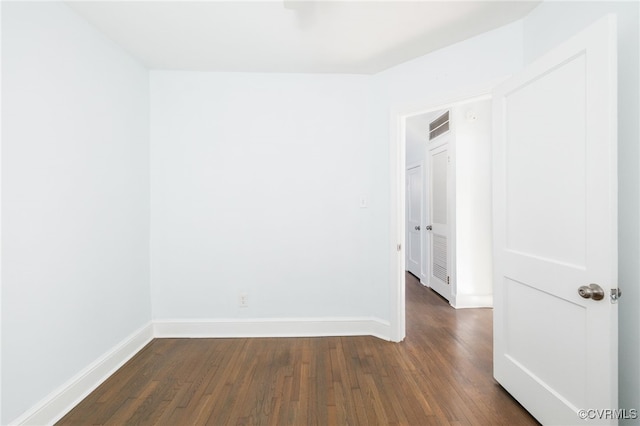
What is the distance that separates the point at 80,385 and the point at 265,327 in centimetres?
135

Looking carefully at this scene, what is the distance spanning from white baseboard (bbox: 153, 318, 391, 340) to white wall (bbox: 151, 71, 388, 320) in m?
0.06

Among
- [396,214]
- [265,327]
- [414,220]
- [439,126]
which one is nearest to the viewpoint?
[396,214]

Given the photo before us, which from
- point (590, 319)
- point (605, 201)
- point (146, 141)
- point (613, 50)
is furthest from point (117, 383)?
point (613, 50)

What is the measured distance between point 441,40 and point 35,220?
2.92 m

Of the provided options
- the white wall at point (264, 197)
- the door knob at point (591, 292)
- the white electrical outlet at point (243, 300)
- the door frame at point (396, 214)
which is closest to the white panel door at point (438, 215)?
the door frame at point (396, 214)

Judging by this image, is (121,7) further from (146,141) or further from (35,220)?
(35,220)

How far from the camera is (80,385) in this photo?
6.03 feet

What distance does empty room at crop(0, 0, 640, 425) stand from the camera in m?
1.38

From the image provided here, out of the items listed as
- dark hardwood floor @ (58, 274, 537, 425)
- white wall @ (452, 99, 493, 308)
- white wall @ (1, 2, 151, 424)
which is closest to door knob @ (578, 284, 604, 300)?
dark hardwood floor @ (58, 274, 537, 425)

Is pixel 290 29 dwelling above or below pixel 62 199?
above

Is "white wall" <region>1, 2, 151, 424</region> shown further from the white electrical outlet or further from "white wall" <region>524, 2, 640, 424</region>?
"white wall" <region>524, 2, 640, 424</region>

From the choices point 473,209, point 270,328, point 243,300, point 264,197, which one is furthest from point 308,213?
point 473,209

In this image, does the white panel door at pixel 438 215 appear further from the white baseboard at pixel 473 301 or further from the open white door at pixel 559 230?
the open white door at pixel 559 230

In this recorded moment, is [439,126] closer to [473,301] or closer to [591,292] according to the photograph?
[473,301]
